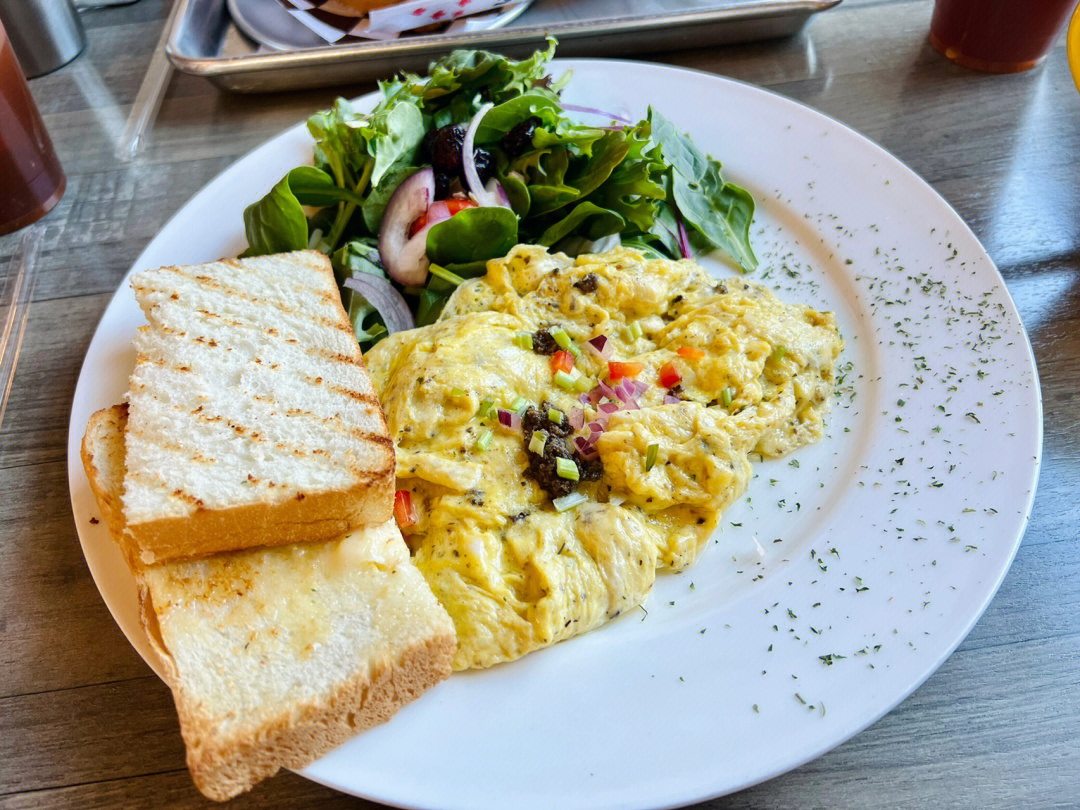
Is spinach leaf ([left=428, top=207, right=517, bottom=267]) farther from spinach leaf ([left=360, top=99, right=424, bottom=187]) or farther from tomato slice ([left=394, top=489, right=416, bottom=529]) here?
tomato slice ([left=394, top=489, right=416, bottom=529])

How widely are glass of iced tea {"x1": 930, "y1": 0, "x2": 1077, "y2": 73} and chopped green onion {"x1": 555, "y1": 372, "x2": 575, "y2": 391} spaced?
2.86 m

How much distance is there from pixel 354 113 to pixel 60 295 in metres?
1.39

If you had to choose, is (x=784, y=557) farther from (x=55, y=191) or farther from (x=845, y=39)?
(x=55, y=191)

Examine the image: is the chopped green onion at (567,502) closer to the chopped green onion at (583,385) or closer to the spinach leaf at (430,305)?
the chopped green onion at (583,385)

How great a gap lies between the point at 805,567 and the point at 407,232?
5.79ft

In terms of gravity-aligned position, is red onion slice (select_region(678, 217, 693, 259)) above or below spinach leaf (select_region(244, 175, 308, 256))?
below

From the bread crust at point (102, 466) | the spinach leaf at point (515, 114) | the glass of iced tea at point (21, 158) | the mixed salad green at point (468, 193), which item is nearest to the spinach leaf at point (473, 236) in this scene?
the mixed salad green at point (468, 193)

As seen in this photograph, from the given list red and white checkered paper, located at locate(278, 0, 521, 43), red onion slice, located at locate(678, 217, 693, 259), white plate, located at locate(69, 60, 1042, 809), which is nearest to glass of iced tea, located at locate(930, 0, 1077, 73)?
white plate, located at locate(69, 60, 1042, 809)

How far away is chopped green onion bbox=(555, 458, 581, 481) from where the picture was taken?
2.14m

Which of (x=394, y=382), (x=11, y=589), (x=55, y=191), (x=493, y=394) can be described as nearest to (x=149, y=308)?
(x=394, y=382)

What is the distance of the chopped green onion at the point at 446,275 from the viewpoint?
277cm

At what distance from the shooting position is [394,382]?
241 cm

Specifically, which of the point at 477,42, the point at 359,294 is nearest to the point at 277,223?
the point at 359,294

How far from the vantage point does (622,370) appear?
2391 mm
